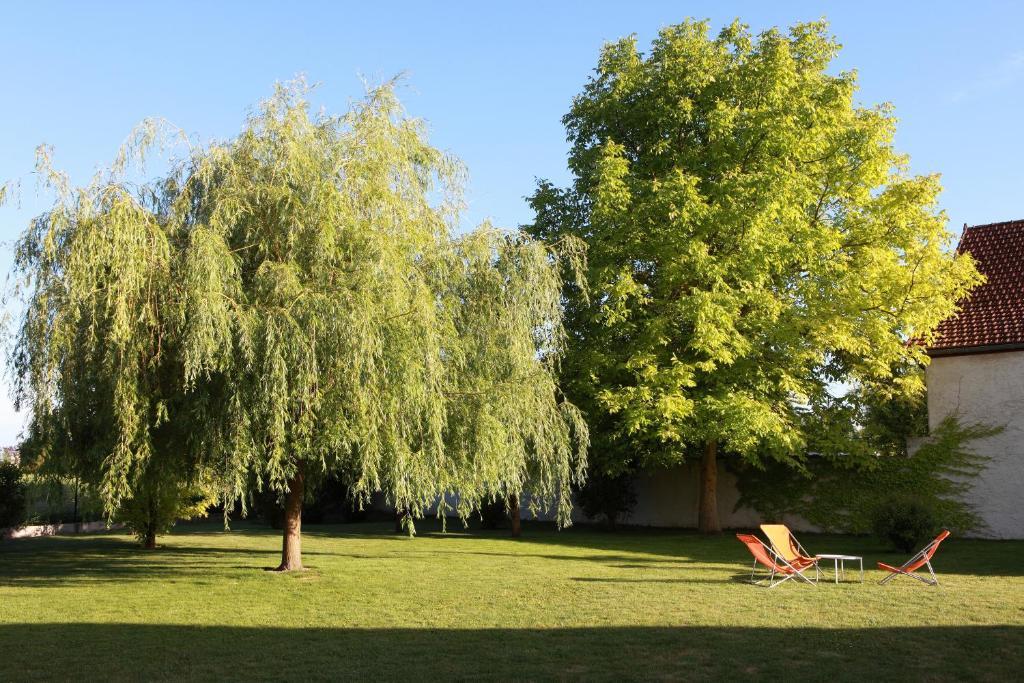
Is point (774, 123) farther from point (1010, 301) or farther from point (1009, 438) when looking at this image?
point (1009, 438)

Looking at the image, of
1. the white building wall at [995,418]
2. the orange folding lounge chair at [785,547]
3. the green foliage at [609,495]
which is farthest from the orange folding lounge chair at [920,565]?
the green foliage at [609,495]

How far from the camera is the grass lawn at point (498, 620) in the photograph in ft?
24.4

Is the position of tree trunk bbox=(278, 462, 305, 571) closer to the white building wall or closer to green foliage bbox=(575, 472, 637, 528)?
green foliage bbox=(575, 472, 637, 528)

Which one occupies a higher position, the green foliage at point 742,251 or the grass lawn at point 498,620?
the green foliage at point 742,251

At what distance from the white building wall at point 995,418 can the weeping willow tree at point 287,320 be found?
1193cm

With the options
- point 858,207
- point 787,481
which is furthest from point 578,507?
point 858,207

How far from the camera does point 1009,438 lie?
2014 cm

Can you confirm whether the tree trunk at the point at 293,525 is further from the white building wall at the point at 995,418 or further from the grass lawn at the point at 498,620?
the white building wall at the point at 995,418

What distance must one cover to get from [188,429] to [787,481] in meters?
16.7

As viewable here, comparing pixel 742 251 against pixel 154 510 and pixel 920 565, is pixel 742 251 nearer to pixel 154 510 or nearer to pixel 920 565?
pixel 920 565

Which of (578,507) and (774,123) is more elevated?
(774,123)

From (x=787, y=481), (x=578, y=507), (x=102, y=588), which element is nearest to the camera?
(x=102, y=588)

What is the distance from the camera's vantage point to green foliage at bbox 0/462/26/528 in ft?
68.9

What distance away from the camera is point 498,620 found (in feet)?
32.3
